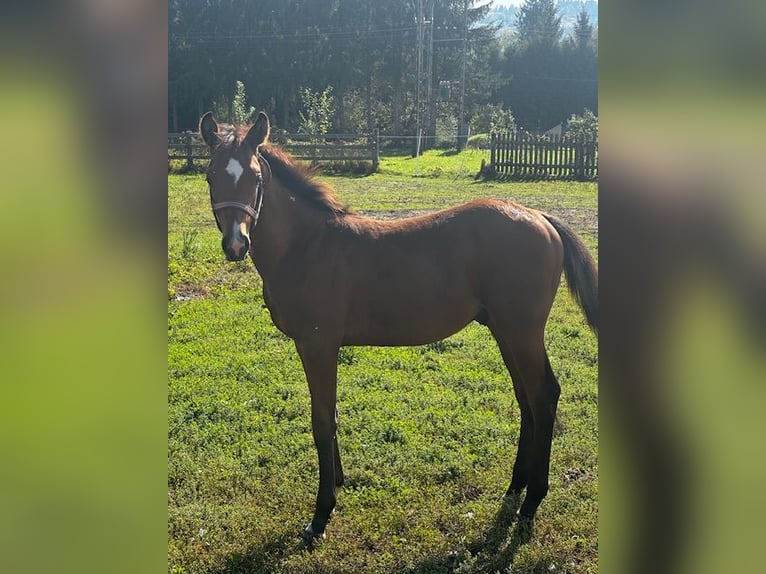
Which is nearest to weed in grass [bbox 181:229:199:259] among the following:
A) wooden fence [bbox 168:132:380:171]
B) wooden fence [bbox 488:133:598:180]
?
wooden fence [bbox 488:133:598:180]

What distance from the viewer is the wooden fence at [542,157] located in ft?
55.1

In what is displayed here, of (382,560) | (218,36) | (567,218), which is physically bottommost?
(382,560)

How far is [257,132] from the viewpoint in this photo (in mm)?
3070

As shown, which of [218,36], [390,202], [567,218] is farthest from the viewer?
[218,36]

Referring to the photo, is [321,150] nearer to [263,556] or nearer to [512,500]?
[512,500]

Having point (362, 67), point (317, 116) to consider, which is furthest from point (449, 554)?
point (362, 67)

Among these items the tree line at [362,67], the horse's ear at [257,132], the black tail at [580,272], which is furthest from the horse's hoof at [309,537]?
the tree line at [362,67]

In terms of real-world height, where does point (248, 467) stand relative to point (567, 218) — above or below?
below

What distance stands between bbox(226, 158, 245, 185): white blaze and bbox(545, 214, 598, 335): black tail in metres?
1.77

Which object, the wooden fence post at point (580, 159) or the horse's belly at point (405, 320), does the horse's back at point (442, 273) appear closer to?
the horse's belly at point (405, 320)
